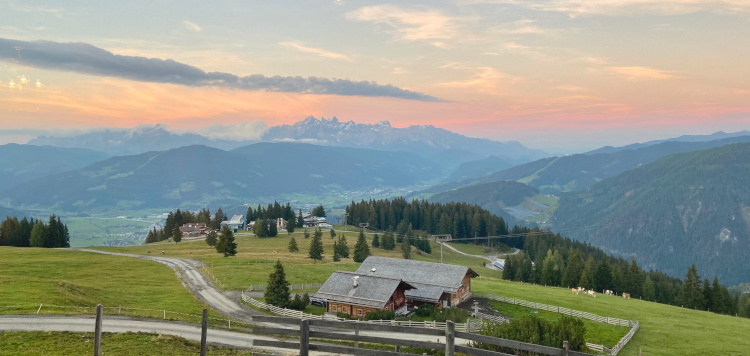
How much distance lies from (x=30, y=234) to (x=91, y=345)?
12065 centimetres

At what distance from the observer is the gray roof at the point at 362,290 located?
58.8m

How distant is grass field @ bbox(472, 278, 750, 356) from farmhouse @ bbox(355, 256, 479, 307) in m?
10.7

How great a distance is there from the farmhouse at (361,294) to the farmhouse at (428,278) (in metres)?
3.41

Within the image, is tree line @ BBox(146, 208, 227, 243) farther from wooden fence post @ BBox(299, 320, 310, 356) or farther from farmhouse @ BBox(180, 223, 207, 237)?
wooden fence post @ BBox(299, 320, 310, 356)

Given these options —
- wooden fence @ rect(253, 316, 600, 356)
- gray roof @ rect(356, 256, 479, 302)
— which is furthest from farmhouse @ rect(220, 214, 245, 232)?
wooden fence @ rect(253, 316, 600, 356)

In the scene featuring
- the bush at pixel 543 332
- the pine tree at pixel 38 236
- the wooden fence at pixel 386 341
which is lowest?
the pine tree at pixel 38 236

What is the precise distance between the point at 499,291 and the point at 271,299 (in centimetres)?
4135

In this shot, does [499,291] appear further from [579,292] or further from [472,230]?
[472,230]

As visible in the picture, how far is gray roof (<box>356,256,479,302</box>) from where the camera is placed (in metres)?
66.8

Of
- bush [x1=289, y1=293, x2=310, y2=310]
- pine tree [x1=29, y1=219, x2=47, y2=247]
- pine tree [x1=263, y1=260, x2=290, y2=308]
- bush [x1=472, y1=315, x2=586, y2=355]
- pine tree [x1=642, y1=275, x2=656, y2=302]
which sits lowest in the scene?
pine tree [x1=642, y1=275, x2=656, y2=302]

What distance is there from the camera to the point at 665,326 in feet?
194

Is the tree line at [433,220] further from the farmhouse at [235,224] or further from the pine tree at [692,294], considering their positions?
the pine tree at [692,294]

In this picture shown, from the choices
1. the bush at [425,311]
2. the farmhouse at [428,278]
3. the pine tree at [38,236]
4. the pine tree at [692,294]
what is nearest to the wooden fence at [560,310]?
the farmhouse at [428,278]

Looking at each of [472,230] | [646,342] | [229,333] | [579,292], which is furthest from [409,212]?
[229,333]
